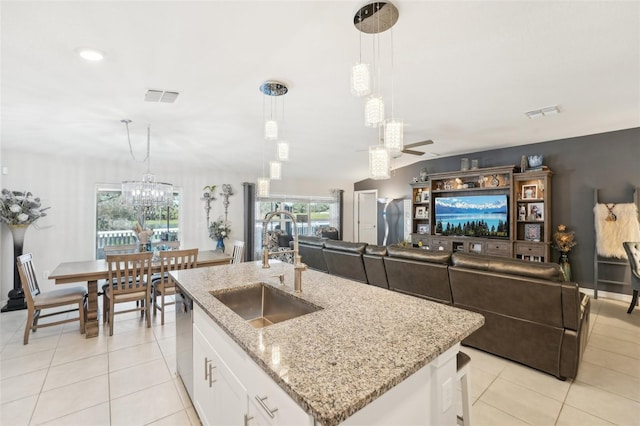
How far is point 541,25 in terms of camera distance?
214 cm

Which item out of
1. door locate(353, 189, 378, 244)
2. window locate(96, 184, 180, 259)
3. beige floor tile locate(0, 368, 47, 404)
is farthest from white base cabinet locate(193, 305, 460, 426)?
door locate(353, 189, 378, 244)

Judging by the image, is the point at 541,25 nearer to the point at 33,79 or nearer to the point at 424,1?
the point at 424,1

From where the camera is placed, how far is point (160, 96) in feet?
9.64

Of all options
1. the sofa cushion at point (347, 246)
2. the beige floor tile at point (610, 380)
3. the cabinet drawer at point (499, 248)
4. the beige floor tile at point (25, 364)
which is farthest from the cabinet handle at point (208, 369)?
the cabinet drawer at point (499, 248)

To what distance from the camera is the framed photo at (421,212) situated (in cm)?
701

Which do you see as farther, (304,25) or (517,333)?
(517,333)

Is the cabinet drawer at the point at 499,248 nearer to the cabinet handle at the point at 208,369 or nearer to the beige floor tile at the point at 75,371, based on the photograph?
the cabinet handle at the point at 208,369

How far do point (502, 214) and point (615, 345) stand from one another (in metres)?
3.01

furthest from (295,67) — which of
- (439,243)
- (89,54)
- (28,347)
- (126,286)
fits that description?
(439,243)

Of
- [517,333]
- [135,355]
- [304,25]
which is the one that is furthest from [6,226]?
[517,333]

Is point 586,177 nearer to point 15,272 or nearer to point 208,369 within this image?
point 208,369

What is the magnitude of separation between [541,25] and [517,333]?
2.46m

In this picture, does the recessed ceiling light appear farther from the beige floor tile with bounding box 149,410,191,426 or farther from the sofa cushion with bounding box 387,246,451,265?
the sofa cushion with bounding box 387,246,451,265

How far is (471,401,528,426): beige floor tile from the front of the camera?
1.95m
